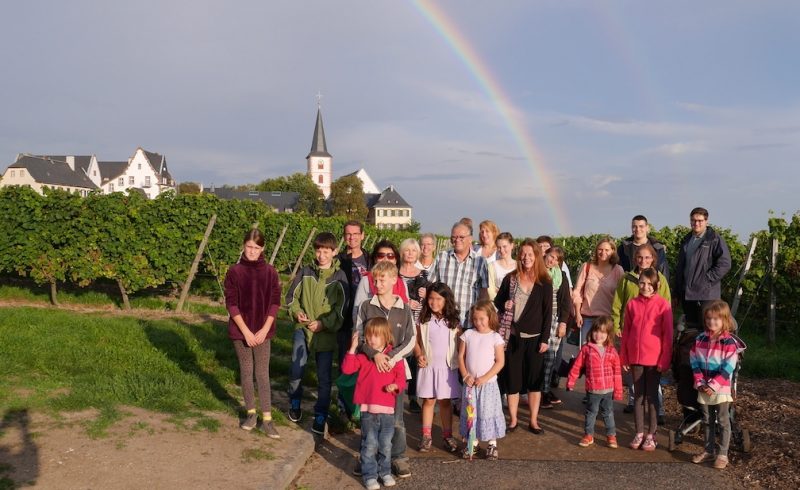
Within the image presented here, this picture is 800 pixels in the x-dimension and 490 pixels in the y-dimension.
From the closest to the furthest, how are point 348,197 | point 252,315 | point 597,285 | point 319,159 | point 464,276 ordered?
point 252,315 → point 464,276 → point 597,285 → point 348,197 → point 319,159

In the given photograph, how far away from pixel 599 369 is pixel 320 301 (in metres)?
2.56

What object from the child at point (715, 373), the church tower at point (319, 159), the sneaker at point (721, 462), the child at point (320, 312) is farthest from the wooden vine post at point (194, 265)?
the church tower at point (319, 159)

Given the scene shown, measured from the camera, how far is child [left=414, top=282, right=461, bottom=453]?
17.8ft

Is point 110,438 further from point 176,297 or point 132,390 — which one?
point 176,297

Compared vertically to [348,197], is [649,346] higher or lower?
lower

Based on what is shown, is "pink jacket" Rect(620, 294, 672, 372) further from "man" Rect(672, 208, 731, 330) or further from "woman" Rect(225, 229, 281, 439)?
"woman" Rect(225, 229, 281, 439)

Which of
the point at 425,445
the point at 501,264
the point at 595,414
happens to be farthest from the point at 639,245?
the point at 425,445

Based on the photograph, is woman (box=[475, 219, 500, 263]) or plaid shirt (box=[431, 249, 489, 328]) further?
woman (box=[475, 219, 500, 263])

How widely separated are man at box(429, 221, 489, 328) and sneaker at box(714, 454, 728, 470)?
2.41 m

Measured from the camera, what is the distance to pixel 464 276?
251 inches

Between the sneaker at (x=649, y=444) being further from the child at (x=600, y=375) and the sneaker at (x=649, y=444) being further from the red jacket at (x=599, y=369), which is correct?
the red jacket at (x=599, y=369)

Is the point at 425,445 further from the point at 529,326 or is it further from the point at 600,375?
the point at 600,375

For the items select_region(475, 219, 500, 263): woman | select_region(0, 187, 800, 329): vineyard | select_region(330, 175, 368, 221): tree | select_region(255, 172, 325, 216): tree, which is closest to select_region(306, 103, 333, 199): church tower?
select_region(255, 172, 325, 216): tree

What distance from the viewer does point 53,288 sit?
12.9 meters
